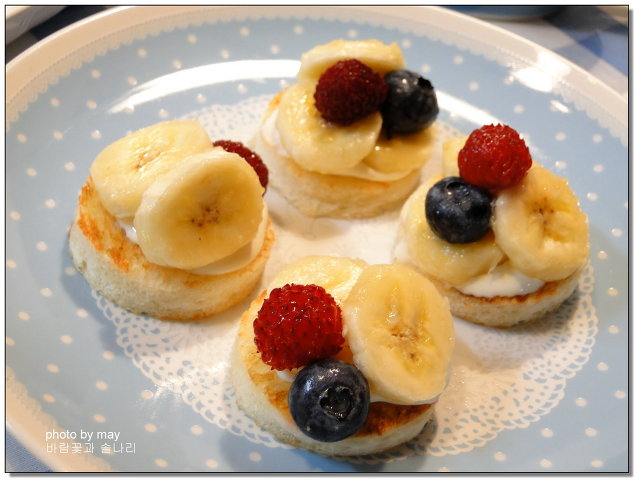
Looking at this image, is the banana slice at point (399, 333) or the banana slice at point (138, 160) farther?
the banana slice at point (138, 160)

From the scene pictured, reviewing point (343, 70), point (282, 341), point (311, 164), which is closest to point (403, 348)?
point (282, 341)

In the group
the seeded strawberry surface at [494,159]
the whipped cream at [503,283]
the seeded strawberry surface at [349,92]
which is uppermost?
the seeded strawberry surface at [349,92]

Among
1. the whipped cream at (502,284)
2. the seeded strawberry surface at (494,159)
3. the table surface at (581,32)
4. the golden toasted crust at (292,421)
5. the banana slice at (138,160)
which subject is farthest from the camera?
the table surface at (581,32)

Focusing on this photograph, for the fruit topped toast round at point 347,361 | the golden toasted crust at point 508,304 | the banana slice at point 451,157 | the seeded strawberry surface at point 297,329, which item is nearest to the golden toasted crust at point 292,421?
the fruit topped toast round at point 347,361

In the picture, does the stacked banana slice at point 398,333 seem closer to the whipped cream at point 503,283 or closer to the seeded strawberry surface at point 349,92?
the whipped cream at point 503,283

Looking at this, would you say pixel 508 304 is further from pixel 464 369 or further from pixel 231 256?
pixel 231 256

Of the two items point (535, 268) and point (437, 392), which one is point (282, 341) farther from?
point (535, 268)
